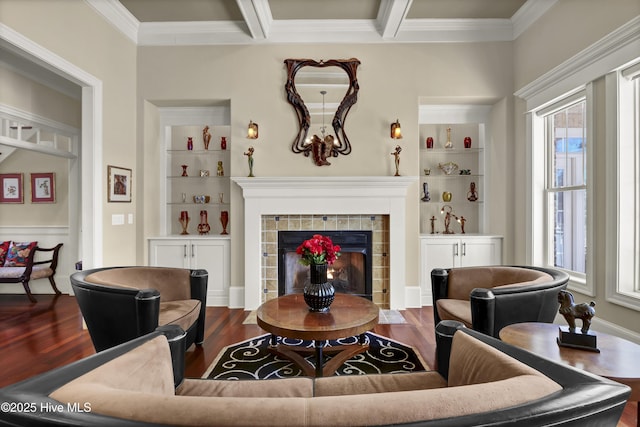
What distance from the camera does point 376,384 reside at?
135 centimetres

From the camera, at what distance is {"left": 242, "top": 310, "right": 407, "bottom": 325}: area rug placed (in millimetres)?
3541

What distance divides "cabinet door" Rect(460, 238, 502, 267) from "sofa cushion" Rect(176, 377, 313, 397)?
3.33m

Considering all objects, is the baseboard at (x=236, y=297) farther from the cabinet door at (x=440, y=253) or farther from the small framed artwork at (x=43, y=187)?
the small framed artwork at (x=43, y=187)

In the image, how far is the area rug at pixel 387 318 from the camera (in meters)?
3.54

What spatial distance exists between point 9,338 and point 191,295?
1.92 meters

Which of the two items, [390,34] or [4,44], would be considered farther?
[390,34]

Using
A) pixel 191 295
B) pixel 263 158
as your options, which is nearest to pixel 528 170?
pixel 263 158

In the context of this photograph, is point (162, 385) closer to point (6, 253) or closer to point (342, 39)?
point (342, 39)

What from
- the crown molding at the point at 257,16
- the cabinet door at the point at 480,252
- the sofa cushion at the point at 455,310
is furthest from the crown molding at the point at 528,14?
the sofa cushion at the point at 455,310

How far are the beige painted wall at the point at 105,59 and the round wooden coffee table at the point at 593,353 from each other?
3.88 meters

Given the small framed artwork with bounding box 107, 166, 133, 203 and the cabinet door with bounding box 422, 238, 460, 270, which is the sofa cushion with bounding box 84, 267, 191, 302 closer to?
the small framed artwork with bounding box 107, 166, 133, 203

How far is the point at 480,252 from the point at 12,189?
676 cm

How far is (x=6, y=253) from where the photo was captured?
4699 mm

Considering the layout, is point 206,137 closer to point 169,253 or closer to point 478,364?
point 169,253
